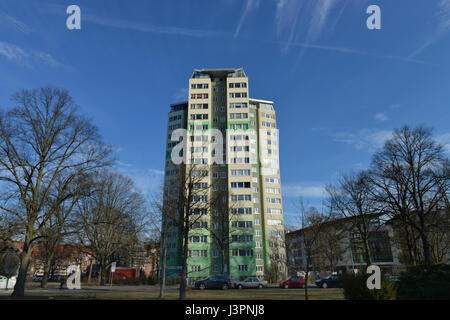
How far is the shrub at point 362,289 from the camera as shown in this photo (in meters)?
10.4

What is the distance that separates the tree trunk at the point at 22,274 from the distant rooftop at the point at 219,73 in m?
59.8

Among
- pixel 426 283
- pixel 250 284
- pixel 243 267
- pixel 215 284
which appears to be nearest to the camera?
pixel 426 283

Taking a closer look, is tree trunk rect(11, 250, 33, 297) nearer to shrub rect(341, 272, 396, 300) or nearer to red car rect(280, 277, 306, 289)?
shrub rect(341, 272, 396, 300)

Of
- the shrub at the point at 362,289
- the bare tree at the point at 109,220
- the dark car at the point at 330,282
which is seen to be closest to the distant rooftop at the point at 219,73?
the bare tree at the point at 109,220

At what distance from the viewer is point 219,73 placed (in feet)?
240

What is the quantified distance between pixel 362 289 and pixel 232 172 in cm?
5130

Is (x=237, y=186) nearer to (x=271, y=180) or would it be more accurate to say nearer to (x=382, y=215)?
(x=271, y=180)

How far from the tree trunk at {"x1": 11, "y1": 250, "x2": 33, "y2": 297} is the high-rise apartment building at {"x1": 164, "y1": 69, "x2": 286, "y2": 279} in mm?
31746

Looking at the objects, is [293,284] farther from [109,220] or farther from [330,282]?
[109,220]

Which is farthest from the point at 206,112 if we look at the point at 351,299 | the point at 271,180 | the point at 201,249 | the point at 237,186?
the point at 351,299

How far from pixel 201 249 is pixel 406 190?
38605mm

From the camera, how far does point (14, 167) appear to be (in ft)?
66.3

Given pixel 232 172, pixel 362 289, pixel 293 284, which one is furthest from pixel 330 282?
pixel 232 172
